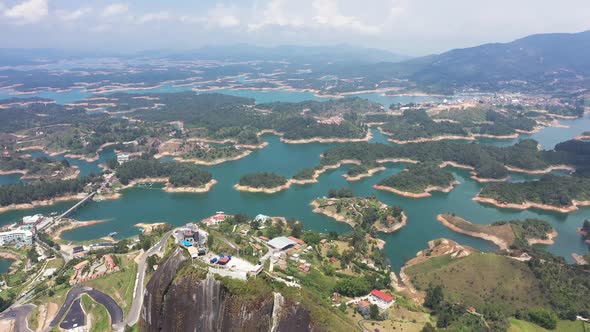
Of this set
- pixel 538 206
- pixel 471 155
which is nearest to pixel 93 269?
pixel 538 206

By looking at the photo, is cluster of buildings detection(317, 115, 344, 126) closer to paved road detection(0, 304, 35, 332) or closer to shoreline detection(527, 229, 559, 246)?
shoreline detection(527, 229, 559, 246)

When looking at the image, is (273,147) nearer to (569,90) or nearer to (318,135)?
(318,135)

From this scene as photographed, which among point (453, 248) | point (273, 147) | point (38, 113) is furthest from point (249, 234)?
point (38, 113)

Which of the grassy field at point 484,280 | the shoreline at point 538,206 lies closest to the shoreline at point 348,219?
the grassy field at point 484,280

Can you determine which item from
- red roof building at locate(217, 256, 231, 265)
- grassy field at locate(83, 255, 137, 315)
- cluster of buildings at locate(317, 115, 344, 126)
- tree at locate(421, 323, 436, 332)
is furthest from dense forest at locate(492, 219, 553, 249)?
cluster of buildings at locate(317, 115, 344, 126)

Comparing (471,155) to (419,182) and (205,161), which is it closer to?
(419,182)
